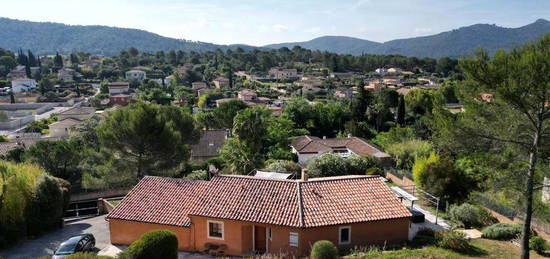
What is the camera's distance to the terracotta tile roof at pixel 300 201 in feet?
57.7

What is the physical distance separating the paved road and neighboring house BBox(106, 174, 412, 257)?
238cm

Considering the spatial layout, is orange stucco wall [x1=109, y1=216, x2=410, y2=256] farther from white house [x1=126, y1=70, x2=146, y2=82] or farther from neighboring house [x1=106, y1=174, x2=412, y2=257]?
white house [x1=126, y1=70, x2=146, y2=82]

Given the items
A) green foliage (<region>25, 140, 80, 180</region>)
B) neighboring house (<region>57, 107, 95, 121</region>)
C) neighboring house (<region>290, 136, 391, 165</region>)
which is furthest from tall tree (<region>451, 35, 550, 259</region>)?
neighboring house (<region>57, 107, 95, 121</region>)

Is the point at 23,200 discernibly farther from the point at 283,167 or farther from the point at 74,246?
the point at 283,167

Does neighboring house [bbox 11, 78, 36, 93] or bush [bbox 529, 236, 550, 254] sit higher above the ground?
neighboring house [bbox 11, 78, 36, 93]

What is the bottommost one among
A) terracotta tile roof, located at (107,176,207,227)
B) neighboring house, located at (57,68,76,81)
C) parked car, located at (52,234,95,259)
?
parked car, located at (52,234,95,259)

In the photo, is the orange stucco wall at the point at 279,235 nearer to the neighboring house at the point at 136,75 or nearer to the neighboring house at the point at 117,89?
the neighboring house at the point at 117,89

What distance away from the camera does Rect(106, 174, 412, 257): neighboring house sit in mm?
17453

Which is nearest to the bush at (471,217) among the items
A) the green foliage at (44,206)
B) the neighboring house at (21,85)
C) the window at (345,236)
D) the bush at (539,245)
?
the bush at (539,245)

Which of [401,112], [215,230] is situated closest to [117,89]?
[401,112]

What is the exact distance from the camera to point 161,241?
14180 mm

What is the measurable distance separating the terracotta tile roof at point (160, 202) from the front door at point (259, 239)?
328cm

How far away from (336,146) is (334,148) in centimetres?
62

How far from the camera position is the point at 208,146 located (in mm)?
45344
